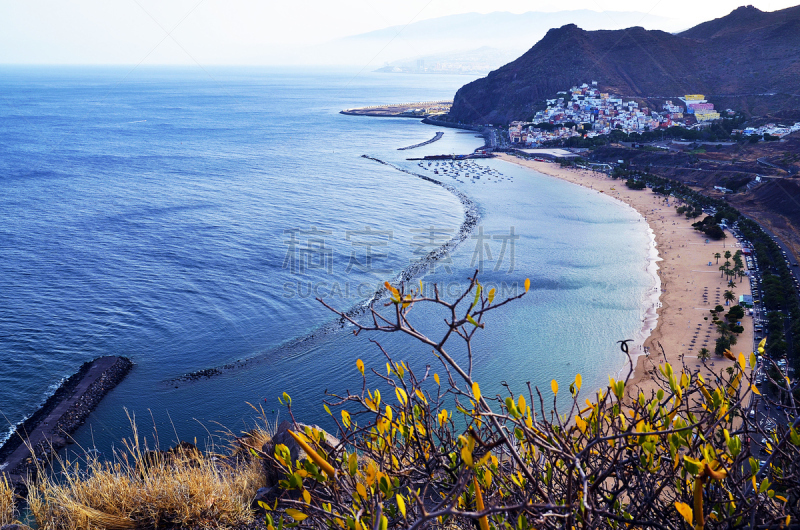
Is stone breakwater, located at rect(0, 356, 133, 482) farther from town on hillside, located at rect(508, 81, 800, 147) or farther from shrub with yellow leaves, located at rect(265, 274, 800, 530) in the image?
town on hillside, located at rect(508, 81, 800, 147)

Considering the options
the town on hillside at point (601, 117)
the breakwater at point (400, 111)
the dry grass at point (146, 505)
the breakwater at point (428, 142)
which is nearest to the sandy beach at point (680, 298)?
the dry grass at point (146, 505)

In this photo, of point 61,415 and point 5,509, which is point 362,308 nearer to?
point 61,415

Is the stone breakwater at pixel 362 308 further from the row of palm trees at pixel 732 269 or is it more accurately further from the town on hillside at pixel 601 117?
the town on hillside at pixel 601 117

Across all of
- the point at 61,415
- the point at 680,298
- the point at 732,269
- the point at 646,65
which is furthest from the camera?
the point at 646,65

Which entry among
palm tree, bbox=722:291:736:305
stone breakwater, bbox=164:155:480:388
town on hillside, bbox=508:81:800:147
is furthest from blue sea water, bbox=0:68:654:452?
town on hillside, bbox=508:81:800:147

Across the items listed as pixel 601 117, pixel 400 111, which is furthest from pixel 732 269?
pixel 400 111

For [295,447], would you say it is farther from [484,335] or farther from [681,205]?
[681,205]

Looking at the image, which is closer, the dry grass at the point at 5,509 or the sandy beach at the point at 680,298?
the dry grass at the point at 5,509

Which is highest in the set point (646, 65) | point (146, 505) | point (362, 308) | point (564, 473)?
point (646, 65)
